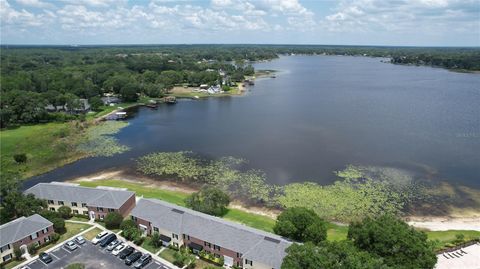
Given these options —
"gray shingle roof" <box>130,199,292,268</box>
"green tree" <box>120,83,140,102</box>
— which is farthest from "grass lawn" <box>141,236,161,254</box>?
"green tree" <box>120,83,140,102</box>

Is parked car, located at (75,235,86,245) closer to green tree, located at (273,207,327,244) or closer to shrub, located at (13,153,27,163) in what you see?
green tree, located at (273,207,327,244)

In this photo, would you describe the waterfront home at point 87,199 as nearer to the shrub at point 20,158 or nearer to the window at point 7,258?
the window at point 7,258

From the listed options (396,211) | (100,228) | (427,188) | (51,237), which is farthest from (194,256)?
(427,188)

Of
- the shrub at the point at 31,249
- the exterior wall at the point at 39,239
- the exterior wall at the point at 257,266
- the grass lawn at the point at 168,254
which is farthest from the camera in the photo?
the shrub at the point at 31,249

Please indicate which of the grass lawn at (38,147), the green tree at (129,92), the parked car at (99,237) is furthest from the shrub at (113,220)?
the green tree at (129,92)

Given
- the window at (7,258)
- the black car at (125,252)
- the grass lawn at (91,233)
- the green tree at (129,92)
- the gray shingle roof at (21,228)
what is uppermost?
the green tree at (129,92)

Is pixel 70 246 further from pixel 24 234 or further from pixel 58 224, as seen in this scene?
pixel 24 234
